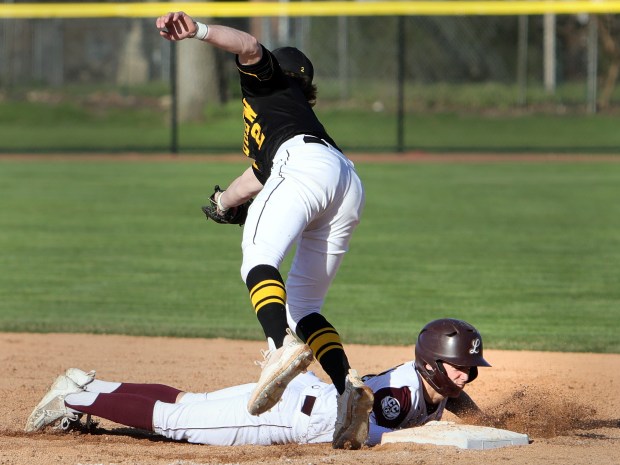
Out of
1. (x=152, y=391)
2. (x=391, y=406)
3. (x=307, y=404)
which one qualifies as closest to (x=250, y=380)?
(x=152, y=391)

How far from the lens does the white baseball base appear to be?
14.8 feet

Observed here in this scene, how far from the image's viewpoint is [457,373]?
4.68 m

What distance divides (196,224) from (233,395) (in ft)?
28.3

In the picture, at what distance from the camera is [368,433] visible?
14.8ft

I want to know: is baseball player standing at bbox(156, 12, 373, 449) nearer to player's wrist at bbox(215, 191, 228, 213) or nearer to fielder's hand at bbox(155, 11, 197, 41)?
fielder's hand at bbox(155, 11, 197, 41)

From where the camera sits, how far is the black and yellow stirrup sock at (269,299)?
429cm

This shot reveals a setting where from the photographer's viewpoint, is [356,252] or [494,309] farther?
[356,252]

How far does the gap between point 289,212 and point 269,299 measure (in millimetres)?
365

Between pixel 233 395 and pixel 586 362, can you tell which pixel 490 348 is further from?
pixel 233 395

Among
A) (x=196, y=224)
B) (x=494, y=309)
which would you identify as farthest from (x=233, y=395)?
(x=196, y=224)

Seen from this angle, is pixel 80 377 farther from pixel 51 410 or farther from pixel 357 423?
pixel 357 423

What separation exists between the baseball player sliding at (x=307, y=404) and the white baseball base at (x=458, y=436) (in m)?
0.10

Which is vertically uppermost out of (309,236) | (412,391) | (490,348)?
(309,236)

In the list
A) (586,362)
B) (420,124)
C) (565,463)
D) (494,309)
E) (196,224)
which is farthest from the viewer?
(420,124)
